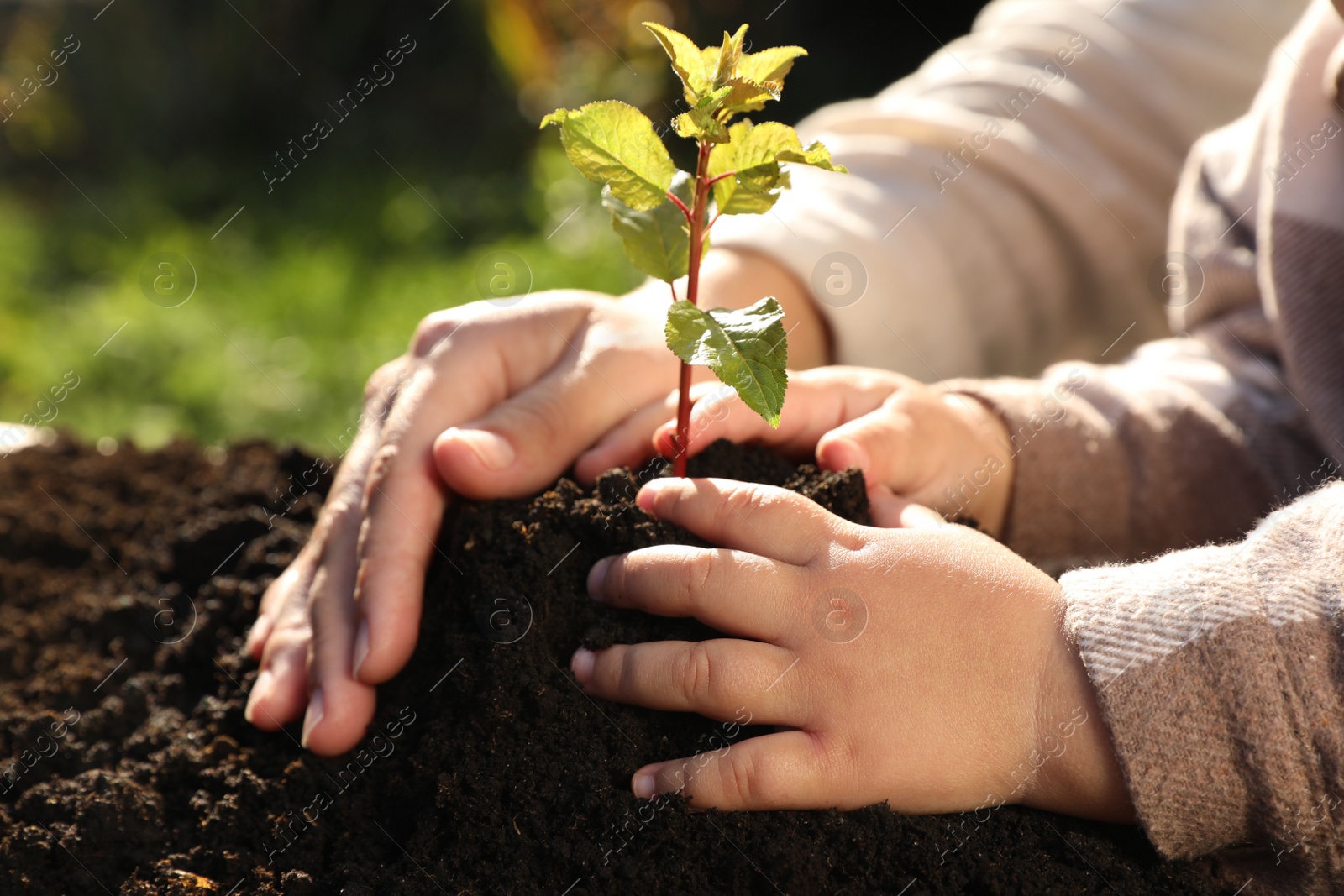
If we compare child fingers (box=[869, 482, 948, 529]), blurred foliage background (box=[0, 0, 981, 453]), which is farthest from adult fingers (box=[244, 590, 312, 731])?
blurred foliage background (box=[0, 0, 981, 453])

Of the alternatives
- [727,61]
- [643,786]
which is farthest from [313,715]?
[727,61]

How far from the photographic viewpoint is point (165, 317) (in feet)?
12.4

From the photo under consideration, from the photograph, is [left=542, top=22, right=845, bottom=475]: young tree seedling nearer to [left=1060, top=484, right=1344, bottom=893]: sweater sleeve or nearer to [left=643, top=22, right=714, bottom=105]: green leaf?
[left=643, top=22, right=714, bottom=105]: green leaf

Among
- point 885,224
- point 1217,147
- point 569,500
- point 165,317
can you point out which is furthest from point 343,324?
point 1217,147

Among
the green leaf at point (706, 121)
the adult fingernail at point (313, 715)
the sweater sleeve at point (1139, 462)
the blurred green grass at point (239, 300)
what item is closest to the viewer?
the green leaf at point (706, 121)

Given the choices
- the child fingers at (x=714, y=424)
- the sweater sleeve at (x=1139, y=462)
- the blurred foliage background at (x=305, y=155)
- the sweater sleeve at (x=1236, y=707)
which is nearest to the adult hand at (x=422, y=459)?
the child fingers at (x=714, y=424)

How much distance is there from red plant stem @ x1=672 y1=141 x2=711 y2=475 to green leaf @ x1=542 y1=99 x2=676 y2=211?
0.04m

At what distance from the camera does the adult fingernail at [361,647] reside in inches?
52.1

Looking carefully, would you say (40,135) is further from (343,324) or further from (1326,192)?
(1326,192)

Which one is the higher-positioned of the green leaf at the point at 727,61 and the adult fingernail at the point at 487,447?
the green leaf at the point at 727,61

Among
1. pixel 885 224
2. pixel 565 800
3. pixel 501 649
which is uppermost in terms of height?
pixel 501 649

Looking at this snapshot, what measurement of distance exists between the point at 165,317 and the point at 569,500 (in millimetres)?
3048

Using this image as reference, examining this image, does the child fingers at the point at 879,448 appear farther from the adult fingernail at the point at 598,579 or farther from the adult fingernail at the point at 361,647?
the adult fingernail at the point at 361,647

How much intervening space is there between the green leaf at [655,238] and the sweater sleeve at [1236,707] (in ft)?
2.07
